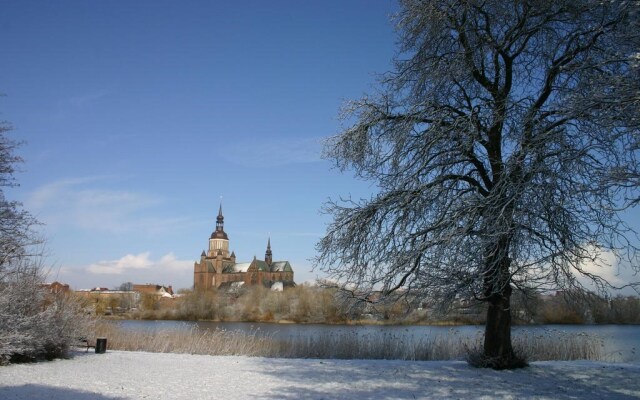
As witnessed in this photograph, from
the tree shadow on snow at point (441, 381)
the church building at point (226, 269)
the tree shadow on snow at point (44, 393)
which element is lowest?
the tree shadow on snow at point (44, 393)

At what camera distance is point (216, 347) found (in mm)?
14867

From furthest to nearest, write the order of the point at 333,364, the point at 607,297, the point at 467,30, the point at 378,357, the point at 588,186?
the point at 378,357, the point at 333,364, the point at 467,30, the point at 607,297, the point at 588,186

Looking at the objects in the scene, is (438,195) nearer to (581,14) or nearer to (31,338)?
(581,14)

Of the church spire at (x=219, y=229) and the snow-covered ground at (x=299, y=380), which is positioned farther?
the church spire at (x=219, y=229)

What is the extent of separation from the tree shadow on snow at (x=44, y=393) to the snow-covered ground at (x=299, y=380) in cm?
1

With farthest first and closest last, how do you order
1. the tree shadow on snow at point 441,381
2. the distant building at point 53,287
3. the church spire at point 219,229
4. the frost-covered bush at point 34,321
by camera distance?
the church spire at point 219,229 < the distant building at point 53,287 < the frost-covered bush at point 34,321 < the tree shadow on snow at point 441,381

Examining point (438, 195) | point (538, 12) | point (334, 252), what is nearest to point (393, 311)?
point (334, 252)

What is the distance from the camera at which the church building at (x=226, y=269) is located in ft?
473

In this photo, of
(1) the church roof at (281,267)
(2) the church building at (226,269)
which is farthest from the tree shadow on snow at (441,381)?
(1) the church roof at (281,267)

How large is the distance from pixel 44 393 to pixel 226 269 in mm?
146910

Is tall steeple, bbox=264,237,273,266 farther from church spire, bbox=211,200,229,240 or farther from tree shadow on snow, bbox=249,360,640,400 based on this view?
tree shadow on snow, bbox=249,360,640,400

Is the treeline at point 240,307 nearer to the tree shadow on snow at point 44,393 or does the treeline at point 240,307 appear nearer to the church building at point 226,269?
the tree shadow on snow at point 44,393

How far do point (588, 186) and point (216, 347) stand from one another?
10.8 metres

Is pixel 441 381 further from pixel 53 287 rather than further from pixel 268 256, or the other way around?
pixel 268 256
